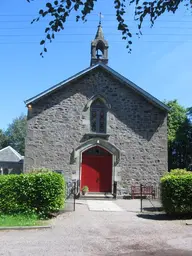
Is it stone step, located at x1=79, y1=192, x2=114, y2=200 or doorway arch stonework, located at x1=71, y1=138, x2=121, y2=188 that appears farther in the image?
doorway arch stonework, located at x1=71, y1=138, x2=121, y2=188

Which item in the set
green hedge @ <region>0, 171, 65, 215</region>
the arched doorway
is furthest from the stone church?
green hedge @ <region>0, 171, 65, 215</region>

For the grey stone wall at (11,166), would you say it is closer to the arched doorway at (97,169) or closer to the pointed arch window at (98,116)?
the arched doorway at (97,169)

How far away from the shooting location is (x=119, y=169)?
17.8 m

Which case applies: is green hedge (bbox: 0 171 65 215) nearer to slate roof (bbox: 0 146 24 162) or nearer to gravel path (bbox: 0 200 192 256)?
gravel path (bbox: 0 200 192 256)

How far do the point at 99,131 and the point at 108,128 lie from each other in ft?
1.99

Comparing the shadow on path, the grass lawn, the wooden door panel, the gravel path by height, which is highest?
the wooden door panel

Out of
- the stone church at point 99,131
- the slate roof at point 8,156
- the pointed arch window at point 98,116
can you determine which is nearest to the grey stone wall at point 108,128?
the stone church at point 99,131

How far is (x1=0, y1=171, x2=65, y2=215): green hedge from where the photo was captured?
1038 cm

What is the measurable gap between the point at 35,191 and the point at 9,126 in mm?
52945

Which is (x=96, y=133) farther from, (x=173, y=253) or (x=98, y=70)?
(x=173, y=253)

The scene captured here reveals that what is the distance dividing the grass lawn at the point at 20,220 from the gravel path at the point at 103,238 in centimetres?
62

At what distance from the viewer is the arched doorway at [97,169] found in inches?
703

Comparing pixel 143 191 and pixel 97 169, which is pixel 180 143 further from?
pixel 97 169

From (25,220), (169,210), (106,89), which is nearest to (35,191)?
(25,220)
